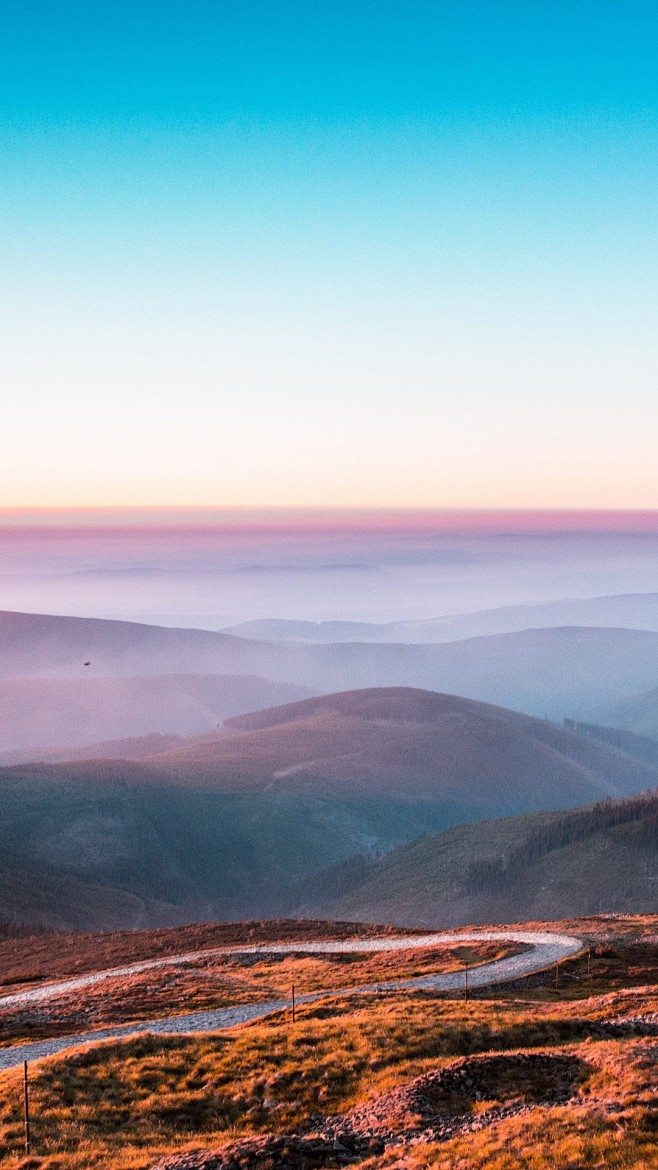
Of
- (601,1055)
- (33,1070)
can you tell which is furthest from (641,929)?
(33,1070)

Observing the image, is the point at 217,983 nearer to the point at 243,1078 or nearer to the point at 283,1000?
the point at 283,1000

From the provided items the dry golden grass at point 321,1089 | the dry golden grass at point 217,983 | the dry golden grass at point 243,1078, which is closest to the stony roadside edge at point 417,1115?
the dry golden grass at point 321,1089

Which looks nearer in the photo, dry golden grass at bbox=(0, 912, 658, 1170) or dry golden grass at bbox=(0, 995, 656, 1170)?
dry golden grass at bbox=(0, 912, 658, 1170)

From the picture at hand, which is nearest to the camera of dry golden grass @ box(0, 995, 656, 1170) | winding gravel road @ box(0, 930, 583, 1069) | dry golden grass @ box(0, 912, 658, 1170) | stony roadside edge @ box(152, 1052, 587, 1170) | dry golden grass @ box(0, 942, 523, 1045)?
dry golden grass @ box(0, 912, 658, 1170)

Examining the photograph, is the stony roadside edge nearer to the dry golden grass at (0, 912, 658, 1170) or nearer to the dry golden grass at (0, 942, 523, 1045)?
the dry golden grass at (0, 912, 658, 1170)

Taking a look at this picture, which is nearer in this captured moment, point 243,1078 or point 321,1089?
point 321,1089

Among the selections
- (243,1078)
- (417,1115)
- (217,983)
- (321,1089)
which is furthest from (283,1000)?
(417,1115)

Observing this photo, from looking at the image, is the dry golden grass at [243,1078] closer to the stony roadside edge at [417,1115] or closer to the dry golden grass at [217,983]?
the stony roadside edge at [417,1115]

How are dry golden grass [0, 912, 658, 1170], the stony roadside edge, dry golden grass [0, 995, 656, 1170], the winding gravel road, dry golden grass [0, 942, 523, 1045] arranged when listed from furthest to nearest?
dry golden grass [0, 942, 523, 1045], the winding gravel road, dry golden grass [0, 995, 656, 1170], the stony roadside edge, dry golden grass [0, 912, 658, 1170]

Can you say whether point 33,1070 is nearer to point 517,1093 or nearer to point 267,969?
point 517,1093

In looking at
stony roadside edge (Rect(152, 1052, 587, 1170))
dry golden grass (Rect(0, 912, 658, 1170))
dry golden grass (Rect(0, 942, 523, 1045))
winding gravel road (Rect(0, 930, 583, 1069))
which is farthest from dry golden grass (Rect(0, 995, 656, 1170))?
dry golden grass (Rect(0, 942, 523, 1045))
